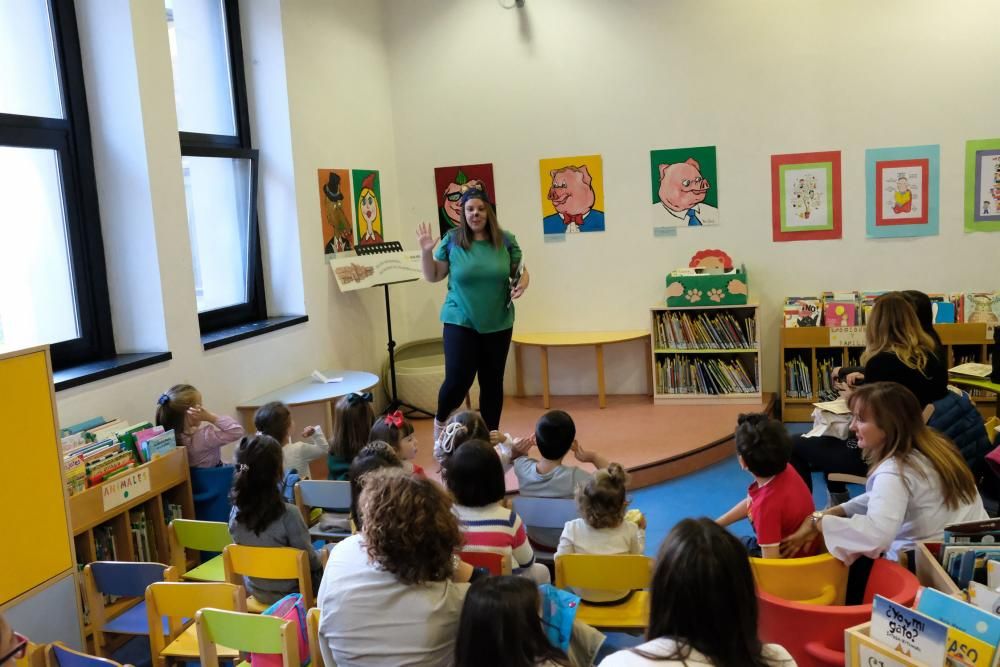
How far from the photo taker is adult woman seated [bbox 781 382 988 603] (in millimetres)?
2385

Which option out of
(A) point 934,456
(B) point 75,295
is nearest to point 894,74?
(A) point 934,456

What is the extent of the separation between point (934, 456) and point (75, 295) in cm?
353

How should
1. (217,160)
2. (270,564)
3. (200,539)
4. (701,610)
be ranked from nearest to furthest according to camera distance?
(701,610), (270,564), (200,539), (217,160)

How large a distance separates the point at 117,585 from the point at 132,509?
861mm

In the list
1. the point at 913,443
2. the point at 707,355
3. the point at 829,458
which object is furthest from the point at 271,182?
the point at 913,443

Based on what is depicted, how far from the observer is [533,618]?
1767 millimetres

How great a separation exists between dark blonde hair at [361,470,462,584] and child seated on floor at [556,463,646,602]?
713 millimetres

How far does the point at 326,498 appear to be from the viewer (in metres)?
3.29

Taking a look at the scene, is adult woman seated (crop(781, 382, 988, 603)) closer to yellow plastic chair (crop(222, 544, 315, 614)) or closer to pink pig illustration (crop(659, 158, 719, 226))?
yellow plastic chair (crop(222, 544, 315, 614))

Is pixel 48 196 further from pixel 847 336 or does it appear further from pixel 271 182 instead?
pixel 847 336

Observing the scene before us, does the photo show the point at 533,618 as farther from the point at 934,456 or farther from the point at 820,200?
the point at 820,200

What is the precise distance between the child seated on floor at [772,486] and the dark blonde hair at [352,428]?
1.48 m

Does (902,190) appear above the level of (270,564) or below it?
above

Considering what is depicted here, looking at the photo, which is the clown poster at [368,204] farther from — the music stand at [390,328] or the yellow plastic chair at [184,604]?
the yellow plastic chair at [184,604]
